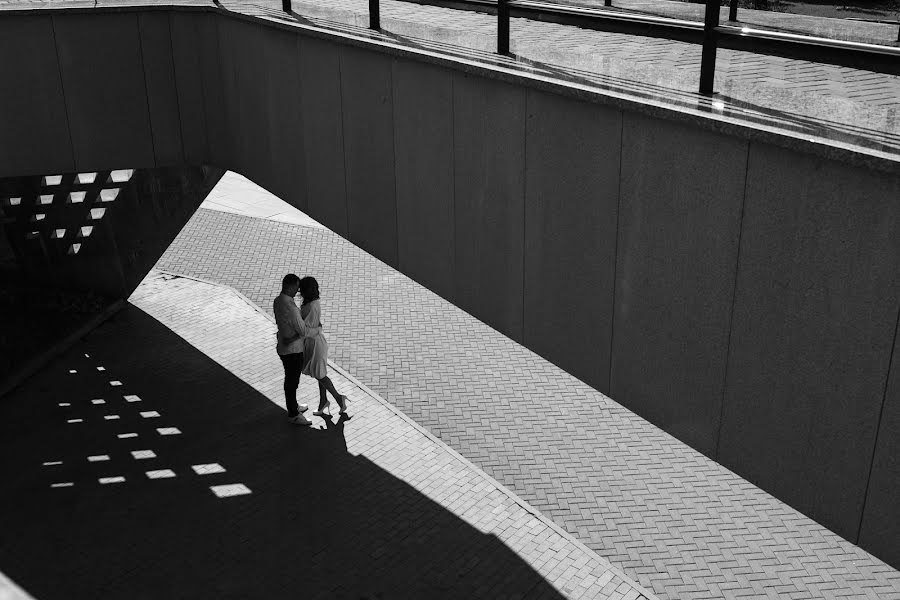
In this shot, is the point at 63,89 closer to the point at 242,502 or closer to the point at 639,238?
the point at 242,502

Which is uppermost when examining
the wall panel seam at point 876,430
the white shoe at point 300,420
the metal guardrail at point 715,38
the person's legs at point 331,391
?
the metal guardrail at point 715,38

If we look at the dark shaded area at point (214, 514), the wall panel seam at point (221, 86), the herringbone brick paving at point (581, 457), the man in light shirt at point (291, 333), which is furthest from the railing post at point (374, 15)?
the herringbone brick paving at point (581, 457)

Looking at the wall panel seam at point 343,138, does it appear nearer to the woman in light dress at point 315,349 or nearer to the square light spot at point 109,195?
the woman in light dress at point 315,349

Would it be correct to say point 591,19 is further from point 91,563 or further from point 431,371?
point 431,371

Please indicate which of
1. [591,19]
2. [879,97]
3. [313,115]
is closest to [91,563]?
[313,115]

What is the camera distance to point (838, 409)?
13.3 feet

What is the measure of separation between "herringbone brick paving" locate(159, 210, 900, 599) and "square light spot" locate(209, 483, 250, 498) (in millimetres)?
2496

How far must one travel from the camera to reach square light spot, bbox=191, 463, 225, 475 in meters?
10.9

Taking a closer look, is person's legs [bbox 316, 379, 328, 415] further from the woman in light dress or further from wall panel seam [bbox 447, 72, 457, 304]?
wall panel seam [bbox 447, 72, 457, 304]

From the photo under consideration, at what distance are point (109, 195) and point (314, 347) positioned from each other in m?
5.94

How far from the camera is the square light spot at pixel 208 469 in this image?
10.9m

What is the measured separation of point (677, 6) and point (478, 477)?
5.61 m

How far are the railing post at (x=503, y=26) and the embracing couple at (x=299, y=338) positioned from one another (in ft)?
14.6

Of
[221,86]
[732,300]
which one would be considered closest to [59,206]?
[221,86]
